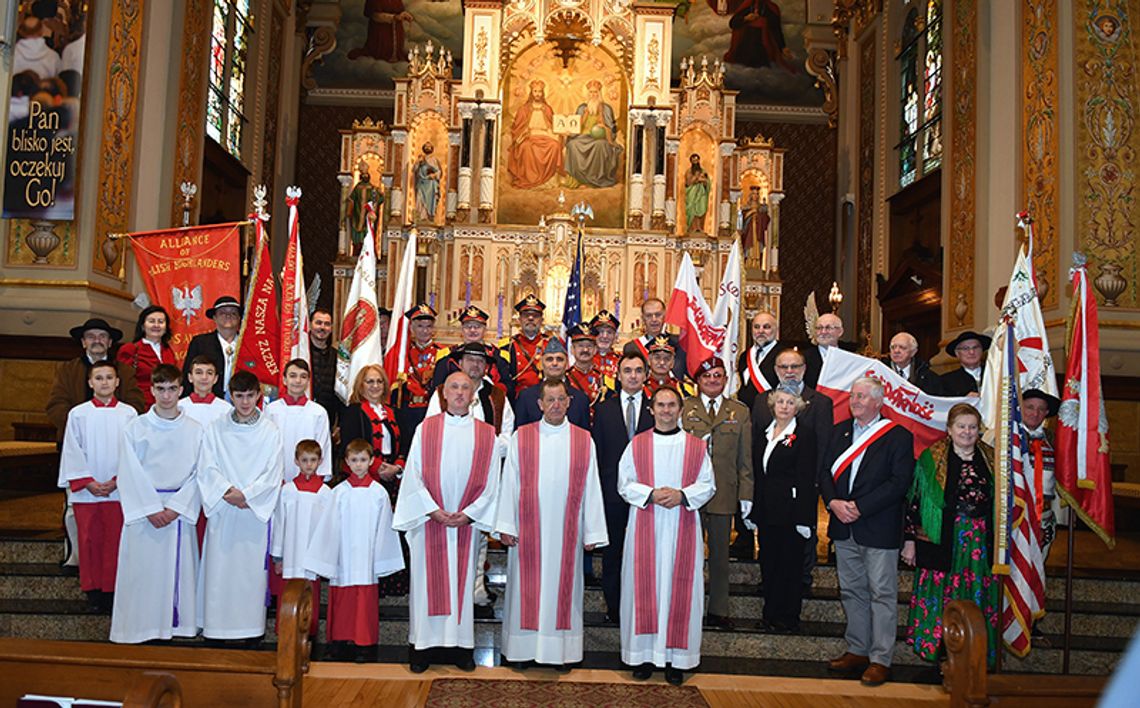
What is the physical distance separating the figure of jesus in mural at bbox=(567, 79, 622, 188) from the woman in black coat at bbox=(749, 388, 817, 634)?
32.4ft

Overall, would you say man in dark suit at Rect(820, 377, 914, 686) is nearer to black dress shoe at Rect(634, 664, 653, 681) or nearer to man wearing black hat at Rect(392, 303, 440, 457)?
black dress shoe at Rect(634, 664, 653, 681)

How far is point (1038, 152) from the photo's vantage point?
964 cm

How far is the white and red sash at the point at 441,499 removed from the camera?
18.6ft

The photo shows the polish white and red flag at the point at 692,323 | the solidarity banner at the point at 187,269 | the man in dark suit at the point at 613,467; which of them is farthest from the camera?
the polish white and red flag at the point at 692,323

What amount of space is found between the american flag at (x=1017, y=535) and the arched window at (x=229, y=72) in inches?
451

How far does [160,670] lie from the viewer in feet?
11.0

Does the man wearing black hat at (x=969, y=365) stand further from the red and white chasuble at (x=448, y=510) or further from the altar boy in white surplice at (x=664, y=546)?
the red and white chasuble at (x=448, y=510)

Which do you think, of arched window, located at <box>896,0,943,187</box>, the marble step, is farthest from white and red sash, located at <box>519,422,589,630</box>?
arched window, located at <box>896,0,943,187</box>

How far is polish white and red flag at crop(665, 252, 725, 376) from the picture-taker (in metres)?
8.09

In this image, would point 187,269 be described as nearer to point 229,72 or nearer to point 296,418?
point 296,418

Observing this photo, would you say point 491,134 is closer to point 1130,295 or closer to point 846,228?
point 846,228

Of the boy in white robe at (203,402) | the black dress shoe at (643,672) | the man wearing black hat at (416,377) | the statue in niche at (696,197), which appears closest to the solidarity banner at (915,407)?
the black dress shoe at (643,672)

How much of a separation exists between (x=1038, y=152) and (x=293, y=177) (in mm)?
12246

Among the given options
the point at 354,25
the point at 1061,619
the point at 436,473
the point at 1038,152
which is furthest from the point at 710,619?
the point at 354,25
